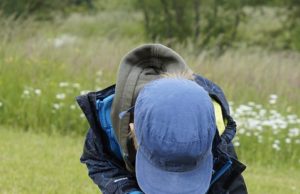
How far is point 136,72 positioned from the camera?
246 centimetres

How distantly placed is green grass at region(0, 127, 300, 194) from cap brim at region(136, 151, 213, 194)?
2096 mm

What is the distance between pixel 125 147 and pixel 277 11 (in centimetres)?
2012

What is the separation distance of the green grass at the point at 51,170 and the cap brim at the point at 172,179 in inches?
→ 82.5

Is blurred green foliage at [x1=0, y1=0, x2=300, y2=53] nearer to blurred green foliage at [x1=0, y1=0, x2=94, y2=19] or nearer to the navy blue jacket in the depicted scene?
blurred green foliage at [x1=0, y1=0, x2=94, y2=19]

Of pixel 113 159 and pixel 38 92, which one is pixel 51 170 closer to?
pixel 38 92

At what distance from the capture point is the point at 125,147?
241 centimetres

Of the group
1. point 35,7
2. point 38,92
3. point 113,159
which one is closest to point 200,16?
point 35,7

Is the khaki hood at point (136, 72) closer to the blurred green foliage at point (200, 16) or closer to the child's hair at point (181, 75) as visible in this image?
the child's hair at point (181, 75)

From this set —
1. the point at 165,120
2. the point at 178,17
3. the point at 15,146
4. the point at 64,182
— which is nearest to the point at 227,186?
the point at 165,120

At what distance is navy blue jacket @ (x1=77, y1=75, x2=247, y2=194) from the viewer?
2498 millimetres

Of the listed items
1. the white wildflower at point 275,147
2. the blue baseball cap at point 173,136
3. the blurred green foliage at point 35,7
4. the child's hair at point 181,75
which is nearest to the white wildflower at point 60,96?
the white wildflower at point 275,147

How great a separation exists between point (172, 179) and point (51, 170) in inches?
109

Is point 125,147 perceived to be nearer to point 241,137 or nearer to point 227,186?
point 227,186

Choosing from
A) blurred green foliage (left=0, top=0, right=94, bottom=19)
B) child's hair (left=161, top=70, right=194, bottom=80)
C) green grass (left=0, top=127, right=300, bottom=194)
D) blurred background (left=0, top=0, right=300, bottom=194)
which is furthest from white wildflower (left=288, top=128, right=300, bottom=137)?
blurred green foliage (left=0, top=0, right=94, bottom=19)
